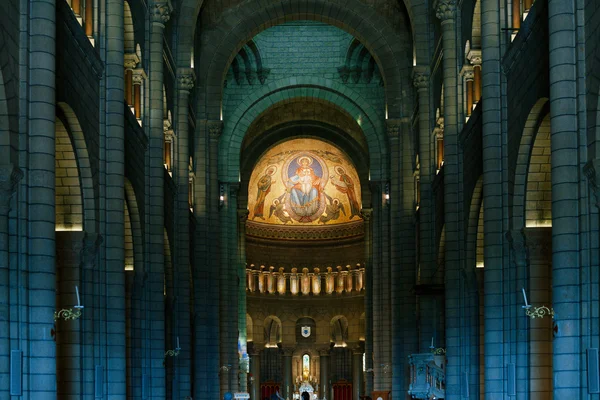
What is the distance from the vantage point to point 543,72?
901 inches

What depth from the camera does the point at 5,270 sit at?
62.7ft

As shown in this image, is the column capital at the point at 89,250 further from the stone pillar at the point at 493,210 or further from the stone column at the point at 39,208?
the stone pillar at the point at 493,210

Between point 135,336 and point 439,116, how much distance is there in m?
14.3

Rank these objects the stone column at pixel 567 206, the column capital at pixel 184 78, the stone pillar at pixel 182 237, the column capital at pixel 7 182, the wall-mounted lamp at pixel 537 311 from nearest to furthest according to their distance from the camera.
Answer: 1. the column capital at pixel 7 182
2. the stone column at pixel 567 206
3. the wall-mounted lamp at pixel 537 311
4. the stone pillar at pixel 182 237
5. the column capital at pixel 184 78

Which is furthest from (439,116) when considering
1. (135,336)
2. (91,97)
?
(91,97)

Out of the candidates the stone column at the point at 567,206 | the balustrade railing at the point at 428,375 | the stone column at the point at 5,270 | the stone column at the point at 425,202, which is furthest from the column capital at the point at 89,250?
the stone column at the point at 425,202

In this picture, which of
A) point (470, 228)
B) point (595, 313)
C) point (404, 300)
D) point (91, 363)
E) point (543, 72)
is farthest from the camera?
point (404, 300)

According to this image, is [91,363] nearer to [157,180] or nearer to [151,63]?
[157,180]

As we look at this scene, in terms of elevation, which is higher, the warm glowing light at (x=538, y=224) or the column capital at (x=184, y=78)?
the column capital at (x=184, y=78)

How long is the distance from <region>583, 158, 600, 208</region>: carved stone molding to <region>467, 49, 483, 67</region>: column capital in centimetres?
1439

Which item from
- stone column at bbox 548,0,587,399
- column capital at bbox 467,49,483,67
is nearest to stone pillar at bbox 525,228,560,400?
stone column at bbox 548,0,587,399

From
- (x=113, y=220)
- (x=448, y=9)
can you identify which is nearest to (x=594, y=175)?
(x=113, y=220)

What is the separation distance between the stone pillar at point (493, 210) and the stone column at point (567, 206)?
7.30 meters

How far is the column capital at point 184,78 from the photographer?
42625 mm
